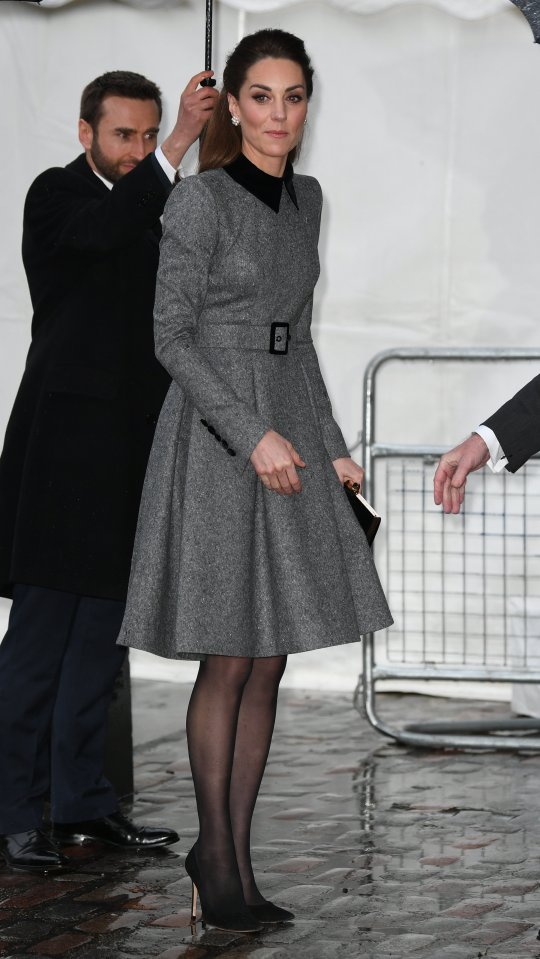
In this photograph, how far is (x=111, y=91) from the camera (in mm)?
4172

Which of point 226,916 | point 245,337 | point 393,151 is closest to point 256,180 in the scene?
point 245,337

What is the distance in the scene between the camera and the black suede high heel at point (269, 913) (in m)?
3.50

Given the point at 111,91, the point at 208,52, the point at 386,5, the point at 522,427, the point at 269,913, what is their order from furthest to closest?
the point at 386,5, the point at 111,91, the point at 208,52, the point at 269,913, the point at 522,427

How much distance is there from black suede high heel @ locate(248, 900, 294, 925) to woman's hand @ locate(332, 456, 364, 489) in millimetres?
955

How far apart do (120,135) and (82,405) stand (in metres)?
0.73

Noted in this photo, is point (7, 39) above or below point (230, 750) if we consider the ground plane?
above

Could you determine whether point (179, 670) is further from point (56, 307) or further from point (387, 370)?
point (56, 307)

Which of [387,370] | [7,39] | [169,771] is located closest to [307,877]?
[169,771]

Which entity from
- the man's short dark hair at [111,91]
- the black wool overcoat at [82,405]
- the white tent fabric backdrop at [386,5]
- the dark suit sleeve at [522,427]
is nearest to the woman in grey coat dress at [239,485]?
the dark suit sleeve at [522,427]

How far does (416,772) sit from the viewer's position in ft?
17.4

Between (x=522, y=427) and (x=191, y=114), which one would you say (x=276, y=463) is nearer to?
(x=522, y=427)

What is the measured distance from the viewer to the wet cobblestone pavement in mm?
3428

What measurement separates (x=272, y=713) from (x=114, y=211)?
1281 mm

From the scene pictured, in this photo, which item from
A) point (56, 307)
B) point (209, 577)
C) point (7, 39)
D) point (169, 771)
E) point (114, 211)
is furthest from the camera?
point (7, 39)
